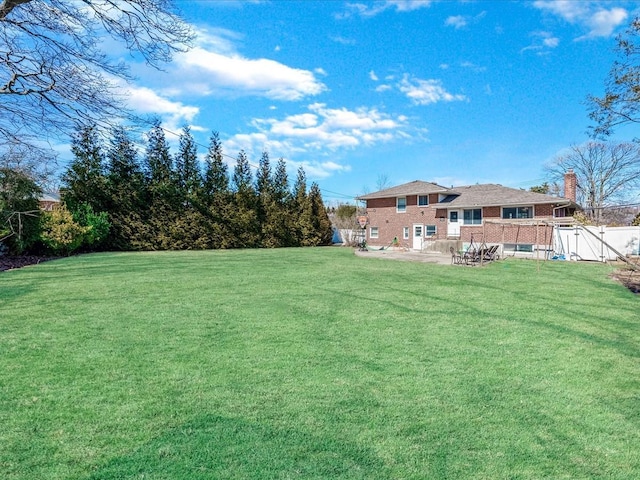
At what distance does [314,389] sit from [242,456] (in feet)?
3.55

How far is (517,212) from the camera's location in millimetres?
23312

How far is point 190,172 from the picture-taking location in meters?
22.8

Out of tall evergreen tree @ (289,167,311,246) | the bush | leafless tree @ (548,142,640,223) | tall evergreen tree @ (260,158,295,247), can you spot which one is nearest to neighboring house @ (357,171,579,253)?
tall evergreen tree @ (289,167,311,246)

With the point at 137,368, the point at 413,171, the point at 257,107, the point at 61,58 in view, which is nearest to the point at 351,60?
the point at 257,107

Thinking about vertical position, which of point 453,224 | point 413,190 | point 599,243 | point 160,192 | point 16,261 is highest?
point 413,190

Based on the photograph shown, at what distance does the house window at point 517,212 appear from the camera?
2273 cm

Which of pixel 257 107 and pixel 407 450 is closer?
pixel 407 450

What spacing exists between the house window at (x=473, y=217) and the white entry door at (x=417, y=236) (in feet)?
10.5

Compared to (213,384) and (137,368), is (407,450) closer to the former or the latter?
(213,384)

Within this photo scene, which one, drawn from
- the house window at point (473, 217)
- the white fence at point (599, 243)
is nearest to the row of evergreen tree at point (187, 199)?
the house window at point (473, 217)

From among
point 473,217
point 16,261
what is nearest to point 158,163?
point 16,261

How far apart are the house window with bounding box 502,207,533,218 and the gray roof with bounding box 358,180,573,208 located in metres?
0.62

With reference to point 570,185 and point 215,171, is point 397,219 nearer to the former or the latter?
point 570,185

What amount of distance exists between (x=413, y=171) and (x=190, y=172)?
20476 millimetres
